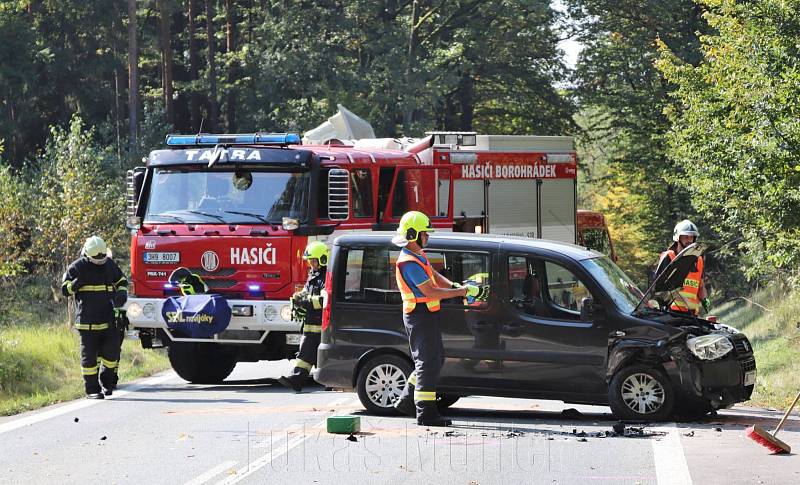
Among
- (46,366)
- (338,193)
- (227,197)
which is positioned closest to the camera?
(338,193)

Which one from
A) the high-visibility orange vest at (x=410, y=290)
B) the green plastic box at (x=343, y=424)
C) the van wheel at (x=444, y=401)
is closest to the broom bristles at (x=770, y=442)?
the high-visibility orange vest at (x=410, y=290)

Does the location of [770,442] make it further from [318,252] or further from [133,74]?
[133,74]

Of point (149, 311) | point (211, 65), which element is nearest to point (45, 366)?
point (149, 311)

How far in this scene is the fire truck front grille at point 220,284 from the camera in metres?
14.4

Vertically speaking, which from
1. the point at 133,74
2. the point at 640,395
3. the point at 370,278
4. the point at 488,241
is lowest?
the point at 640,395

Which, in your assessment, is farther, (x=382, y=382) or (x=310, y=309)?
(x=310, y=309)

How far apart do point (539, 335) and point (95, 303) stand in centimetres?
522

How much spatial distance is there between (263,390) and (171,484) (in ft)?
21.2

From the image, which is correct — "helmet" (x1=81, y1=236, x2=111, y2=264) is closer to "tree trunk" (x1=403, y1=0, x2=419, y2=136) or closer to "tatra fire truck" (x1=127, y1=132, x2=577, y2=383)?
"tatra fire truck" (x1=127, y1=132, x2=577, y2=383)

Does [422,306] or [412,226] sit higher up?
[412,226]

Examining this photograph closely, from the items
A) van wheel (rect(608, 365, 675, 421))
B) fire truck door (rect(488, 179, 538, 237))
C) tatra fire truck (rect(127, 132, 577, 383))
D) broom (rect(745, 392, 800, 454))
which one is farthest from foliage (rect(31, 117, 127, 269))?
broom (rect(745, 392, 800, 454))

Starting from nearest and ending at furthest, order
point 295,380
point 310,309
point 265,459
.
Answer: point 265,459
point 310,309
point 295,380

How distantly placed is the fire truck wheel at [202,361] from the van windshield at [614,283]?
17.7 ft

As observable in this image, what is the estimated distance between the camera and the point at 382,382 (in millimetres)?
11859
